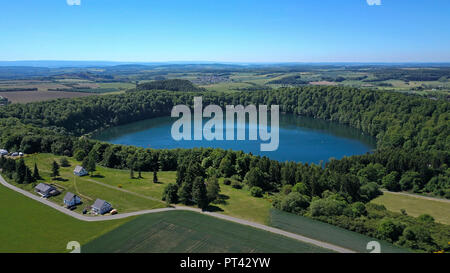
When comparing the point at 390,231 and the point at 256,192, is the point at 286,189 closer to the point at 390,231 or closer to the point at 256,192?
the point at 256,192

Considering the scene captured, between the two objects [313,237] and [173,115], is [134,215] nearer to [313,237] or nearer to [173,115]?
[313,237]

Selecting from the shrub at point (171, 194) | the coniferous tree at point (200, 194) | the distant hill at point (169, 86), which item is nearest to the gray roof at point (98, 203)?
the shrub at point (171, 194)

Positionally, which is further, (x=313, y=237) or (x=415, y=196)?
(x=415, y=196)

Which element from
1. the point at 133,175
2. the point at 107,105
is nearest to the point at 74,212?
the point at 133,175

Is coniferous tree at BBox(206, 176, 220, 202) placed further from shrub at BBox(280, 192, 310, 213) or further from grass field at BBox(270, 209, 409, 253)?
shrub at BBox(280, 192, 310, 213)

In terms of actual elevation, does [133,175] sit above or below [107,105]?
below

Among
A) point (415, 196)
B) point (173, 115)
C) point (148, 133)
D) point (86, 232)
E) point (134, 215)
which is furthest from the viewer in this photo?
point (173, 115)

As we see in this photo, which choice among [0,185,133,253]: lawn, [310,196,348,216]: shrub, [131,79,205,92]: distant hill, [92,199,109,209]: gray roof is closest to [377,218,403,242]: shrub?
[310,196,348,216]: shrub
